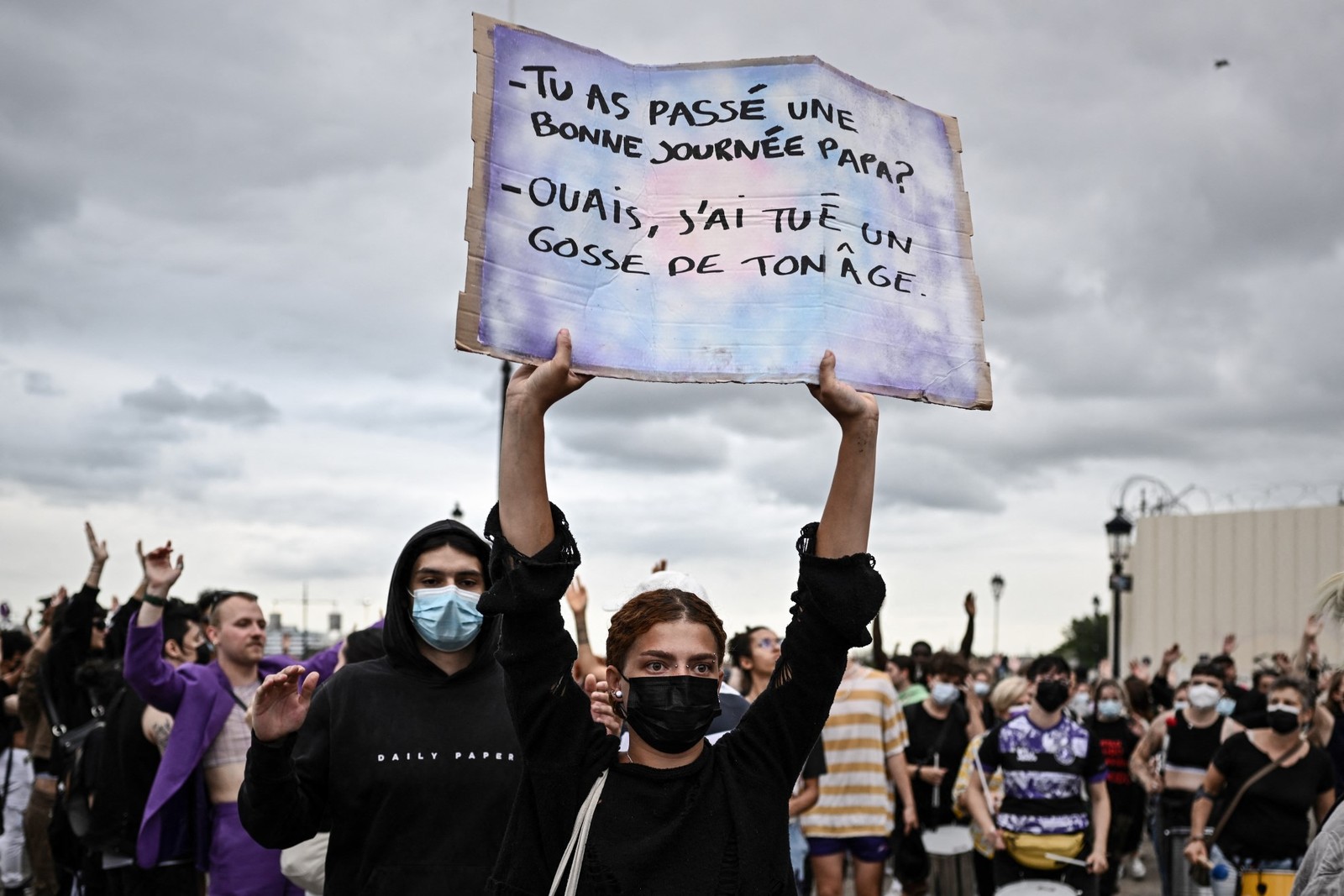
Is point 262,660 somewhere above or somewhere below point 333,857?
above

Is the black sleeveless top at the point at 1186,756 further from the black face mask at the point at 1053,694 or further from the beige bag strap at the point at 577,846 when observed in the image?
the beige bag strap at the point at 577,846

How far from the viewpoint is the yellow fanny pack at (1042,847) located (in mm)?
8656

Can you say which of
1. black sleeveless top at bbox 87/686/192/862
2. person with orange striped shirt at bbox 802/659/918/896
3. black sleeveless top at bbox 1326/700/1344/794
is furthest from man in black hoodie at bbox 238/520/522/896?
black sleeveless top at bbox 1326/700/1344/794

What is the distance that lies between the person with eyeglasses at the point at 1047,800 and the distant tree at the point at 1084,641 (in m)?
65.1

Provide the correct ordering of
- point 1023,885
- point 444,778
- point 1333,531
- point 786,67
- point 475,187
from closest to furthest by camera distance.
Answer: point 475,187
point 786,67
point 444,778
point 1023,885
point 1333,531

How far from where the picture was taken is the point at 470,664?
4.66 meters

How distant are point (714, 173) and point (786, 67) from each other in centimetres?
33

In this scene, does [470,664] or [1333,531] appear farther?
[1333,531]

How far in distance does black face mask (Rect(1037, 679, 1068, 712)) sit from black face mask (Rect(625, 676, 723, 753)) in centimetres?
632

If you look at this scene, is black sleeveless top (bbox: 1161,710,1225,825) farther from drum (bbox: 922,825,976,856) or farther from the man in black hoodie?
the man in black hoodie

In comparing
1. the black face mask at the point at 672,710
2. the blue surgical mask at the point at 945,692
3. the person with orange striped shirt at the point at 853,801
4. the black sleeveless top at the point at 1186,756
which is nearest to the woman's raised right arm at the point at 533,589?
the black face mask at the point at 672,710

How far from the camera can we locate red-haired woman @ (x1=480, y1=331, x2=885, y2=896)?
9.59ft

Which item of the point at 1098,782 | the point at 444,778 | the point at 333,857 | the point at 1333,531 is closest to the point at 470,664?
the point at 444,778

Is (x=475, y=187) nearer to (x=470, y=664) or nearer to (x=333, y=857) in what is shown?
(x=470, y=664)
